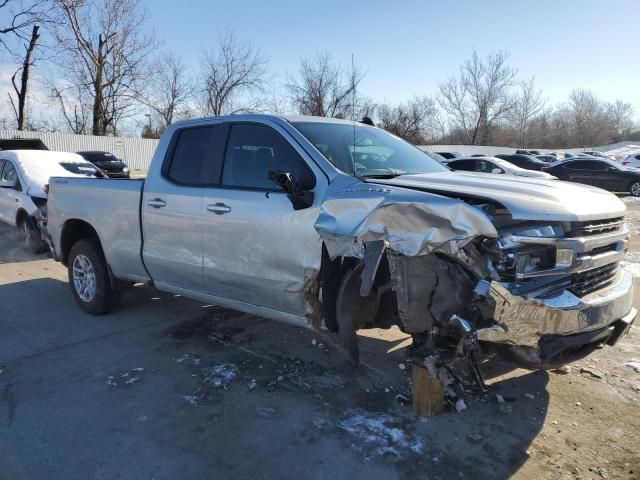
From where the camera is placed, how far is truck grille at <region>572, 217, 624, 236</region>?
2.95m

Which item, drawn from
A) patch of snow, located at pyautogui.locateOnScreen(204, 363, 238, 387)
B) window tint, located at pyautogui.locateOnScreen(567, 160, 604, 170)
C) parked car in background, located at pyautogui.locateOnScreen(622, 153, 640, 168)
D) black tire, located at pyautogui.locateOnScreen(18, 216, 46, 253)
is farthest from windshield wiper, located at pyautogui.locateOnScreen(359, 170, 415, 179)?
parked car in background, located at pyautogui.locateOnScreen(622, 153, 640, 168)

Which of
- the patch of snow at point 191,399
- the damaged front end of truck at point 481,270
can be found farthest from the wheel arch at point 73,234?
the damaged front end of truck at point 481,270

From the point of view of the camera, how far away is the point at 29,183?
9016mm

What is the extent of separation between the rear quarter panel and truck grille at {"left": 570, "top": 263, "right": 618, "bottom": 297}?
3.75 meters

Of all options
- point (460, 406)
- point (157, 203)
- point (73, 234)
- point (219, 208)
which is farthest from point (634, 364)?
point (73, 234)

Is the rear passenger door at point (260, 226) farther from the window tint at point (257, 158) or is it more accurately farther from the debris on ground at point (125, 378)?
the debris on ground at point (125, 378)

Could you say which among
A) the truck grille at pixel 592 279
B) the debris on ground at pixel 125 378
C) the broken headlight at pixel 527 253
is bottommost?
the debris on ground at pixel 125 378

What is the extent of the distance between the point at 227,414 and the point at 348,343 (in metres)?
0.95

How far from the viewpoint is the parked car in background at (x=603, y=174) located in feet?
63.1

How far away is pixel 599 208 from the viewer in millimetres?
3141

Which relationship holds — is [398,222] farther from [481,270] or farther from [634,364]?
[634,364]

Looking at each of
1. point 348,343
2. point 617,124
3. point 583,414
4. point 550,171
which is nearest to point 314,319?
point 348,343

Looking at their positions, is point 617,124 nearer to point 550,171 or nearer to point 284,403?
point 550,171

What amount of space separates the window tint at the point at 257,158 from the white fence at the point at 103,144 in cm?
2613
